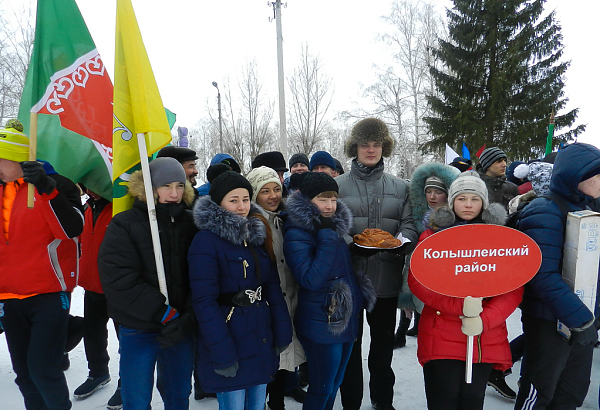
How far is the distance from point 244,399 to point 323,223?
1225 mm

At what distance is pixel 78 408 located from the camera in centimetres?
295

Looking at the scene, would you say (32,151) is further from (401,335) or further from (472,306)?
(401,335)

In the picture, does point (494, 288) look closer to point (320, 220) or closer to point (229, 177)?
point (320, 220)

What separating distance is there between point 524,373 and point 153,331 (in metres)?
2.52

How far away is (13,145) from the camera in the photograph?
2381 mm

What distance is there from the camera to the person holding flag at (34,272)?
7.70ft

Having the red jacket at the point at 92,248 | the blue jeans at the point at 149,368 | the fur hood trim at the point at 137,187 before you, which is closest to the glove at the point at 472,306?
the blue jeans at the point at 149,368

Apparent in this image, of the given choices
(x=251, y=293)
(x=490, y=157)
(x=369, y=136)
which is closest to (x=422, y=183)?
(x=369, y=136)

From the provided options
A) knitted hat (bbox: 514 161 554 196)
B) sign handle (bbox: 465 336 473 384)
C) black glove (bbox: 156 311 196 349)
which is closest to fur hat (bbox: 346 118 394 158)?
knitted hat (bbox: 514 161 554 196)

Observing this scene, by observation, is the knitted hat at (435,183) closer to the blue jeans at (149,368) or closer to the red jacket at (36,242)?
the blue jeans at (149,368)

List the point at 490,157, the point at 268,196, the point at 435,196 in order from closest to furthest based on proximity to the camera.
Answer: the point at 268,196 < the point at 435,196 < the point at 490,157

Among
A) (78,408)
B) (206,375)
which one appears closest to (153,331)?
(206,375)

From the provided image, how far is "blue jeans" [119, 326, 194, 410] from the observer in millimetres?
2154

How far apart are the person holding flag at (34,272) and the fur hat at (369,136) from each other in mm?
2227
